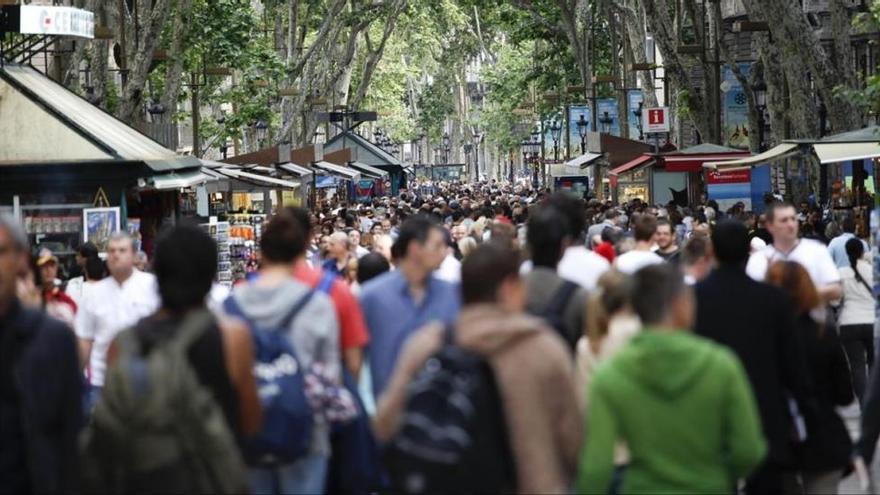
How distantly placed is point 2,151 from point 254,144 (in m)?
38.9

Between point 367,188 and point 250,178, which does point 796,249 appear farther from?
point 367,188

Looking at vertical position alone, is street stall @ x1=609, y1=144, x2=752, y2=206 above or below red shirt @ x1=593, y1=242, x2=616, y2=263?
above

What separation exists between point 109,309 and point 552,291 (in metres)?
3.05

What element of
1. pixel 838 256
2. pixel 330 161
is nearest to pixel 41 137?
pixel 838 256

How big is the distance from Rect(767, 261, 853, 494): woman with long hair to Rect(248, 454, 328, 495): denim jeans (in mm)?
2095

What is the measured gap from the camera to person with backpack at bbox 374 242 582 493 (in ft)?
21.3

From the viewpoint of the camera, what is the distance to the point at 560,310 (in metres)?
8.84

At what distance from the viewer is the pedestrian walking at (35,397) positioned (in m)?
6.73

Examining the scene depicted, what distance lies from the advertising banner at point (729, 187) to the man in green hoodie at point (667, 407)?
25.7 m

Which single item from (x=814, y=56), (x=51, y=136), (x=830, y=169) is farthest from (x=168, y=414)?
(x=830, y=169)

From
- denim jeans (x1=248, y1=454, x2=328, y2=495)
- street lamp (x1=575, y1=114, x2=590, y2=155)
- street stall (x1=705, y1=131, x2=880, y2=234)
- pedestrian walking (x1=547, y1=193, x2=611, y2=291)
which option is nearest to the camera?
denim jeans (x1=248, y1=454, x2=328, y2=495)

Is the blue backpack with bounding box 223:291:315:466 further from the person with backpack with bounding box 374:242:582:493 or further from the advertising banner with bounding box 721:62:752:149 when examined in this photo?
the advertising banner with bounding box 721:62:752:149

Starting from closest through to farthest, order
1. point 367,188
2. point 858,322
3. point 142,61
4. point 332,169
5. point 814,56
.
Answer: point 858,322 → point 814,56 → point 142,61 → point 332,169 → point 367,188

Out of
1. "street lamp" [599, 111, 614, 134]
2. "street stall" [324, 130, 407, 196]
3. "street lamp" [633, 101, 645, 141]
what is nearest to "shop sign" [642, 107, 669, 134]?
"street lamp" [633, 101, 645, 141]
